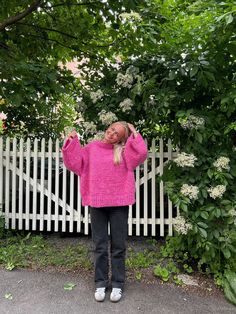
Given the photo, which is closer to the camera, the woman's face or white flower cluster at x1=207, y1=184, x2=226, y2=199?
the woman's face

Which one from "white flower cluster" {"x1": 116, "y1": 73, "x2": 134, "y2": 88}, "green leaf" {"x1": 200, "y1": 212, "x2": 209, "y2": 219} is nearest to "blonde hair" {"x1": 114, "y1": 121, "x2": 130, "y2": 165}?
"white flower cluster" {"x1": 116, "y1": 73, "x2": 134, "y2": 88}

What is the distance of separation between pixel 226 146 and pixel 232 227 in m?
0.90

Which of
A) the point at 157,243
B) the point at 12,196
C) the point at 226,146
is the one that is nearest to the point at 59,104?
the point at 12,196

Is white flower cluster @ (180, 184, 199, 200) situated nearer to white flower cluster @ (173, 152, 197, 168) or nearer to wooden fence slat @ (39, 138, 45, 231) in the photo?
white flower cluster @ (173, 152, 197, 168)

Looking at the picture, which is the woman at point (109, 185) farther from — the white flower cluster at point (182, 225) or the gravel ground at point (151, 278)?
the white flower cluster at point (182, 225)

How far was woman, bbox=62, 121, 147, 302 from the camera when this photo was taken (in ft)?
10.2

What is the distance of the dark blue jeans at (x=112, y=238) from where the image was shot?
3135 mm

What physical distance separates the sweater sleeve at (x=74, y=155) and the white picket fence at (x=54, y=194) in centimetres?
145

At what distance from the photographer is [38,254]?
13.9ft

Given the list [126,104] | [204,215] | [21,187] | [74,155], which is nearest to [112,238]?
[74,155]

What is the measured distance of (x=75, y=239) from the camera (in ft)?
16.0

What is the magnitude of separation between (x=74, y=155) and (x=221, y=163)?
1.49m

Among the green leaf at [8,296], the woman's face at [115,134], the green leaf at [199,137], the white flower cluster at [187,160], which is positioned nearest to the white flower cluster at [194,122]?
the green leaf at [199,137]

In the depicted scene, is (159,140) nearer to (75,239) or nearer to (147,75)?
(147,75)
